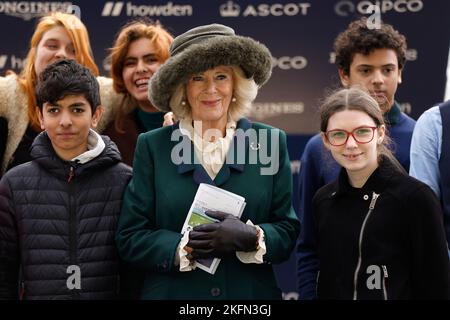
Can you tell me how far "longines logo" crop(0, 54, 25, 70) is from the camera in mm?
5516

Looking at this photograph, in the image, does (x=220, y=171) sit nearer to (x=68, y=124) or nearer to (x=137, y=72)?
(x=68, y=124)

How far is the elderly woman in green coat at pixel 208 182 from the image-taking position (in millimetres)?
3369

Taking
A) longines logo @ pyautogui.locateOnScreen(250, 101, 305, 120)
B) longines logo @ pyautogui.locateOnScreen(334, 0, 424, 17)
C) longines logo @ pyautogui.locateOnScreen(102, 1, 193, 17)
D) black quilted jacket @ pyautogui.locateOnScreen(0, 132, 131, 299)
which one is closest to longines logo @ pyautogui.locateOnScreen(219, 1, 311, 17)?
longines logo @ pyautogui.locateOnScreen(102, 1, 193, 17)

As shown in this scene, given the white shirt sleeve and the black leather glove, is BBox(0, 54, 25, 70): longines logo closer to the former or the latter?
the black leather glove

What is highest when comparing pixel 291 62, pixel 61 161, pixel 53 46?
pixel 291 62

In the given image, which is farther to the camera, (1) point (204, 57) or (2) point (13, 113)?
(2) point (13, 113)

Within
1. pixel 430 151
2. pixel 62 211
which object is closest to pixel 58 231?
pixel 62 211

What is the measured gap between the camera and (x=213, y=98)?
3.53 meters

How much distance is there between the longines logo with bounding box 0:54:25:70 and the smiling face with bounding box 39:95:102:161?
200cm

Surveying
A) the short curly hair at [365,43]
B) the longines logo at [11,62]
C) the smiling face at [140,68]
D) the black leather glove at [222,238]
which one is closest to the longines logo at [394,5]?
the short curly hair at [365,43]

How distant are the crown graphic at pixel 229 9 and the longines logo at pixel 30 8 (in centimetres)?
104

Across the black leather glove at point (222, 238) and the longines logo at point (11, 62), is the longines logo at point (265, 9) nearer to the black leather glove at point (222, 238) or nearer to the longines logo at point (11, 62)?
the longines logo at point (11, 62)

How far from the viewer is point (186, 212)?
11.3 feet

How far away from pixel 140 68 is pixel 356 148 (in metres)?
1.43
